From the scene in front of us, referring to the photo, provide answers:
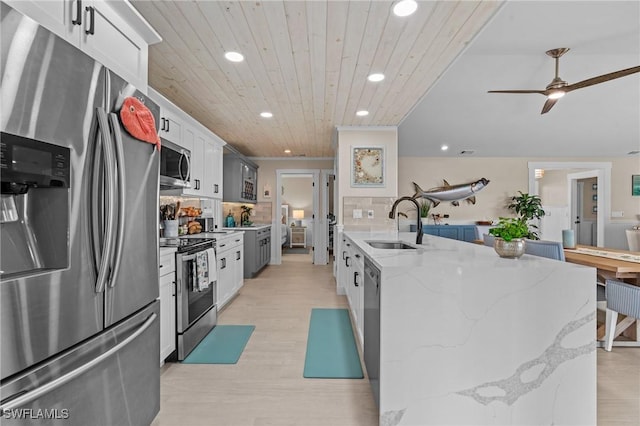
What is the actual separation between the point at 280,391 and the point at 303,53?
248 cm

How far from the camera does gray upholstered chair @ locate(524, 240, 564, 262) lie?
2.43m

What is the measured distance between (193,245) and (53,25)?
181cm

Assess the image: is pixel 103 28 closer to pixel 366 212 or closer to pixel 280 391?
pixel 280 391

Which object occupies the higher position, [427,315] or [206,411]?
[427,315]

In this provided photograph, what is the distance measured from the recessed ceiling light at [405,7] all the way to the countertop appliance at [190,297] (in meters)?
2.28

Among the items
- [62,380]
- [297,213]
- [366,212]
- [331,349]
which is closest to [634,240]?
[366,212]

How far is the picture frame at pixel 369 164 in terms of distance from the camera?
464 centimetres

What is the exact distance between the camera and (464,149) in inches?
269

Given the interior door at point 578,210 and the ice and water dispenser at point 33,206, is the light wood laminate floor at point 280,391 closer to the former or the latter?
the ice and water dispenser at point 33,206

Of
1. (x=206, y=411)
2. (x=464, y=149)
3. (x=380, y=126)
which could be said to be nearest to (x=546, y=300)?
(x=206, y=411)

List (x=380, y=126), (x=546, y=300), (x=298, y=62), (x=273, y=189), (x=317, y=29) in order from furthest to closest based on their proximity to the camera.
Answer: (x=273, y=189), (x=380, y=126), (x=298, y=62), (x=317, y=29), (x=546, y=300)

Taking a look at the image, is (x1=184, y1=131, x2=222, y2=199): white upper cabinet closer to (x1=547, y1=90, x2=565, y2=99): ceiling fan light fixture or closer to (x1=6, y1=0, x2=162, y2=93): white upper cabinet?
(x1=6, y1=0, x2=162, y2=93): white upper cabinet

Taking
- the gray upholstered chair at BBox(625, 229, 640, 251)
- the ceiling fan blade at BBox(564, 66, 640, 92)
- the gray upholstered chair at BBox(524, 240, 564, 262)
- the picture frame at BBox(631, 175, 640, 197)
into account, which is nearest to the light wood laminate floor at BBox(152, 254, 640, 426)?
the gray upholstered chair at BBox(524, 240, 564, 262)

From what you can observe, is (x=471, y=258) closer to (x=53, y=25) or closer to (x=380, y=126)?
(x=53, y=25)
